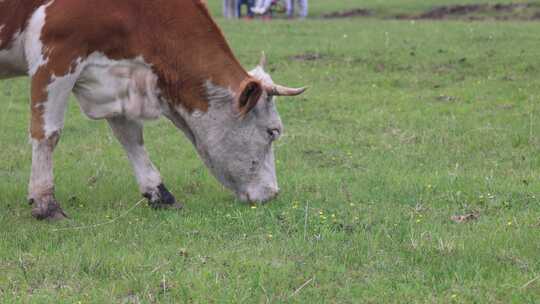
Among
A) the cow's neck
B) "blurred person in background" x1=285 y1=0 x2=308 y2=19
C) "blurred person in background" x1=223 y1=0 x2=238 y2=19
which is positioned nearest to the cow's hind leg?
the cow's neck

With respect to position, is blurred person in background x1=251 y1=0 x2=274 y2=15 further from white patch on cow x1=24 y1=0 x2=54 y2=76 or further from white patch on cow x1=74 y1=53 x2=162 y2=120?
white patch on cow x1=24 y1=0 x2=54 y2=76

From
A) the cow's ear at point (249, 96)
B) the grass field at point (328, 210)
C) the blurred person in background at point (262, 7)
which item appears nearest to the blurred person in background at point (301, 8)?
the blurred person in background at point (262, 7)

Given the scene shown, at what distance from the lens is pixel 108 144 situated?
34.7ft

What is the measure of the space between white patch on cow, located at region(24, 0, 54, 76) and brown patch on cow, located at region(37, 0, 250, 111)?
0.05 m

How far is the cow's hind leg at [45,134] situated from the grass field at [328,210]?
0.56ft

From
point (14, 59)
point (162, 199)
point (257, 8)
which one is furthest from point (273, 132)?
point (257, 8)

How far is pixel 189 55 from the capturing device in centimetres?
738

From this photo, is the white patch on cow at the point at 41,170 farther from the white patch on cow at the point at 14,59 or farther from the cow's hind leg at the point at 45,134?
the white patch on cow at the point at 14,59

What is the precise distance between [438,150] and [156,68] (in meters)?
3.64

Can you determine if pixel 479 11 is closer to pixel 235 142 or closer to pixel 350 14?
pixel 350 14

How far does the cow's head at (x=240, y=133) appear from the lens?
7.49 m

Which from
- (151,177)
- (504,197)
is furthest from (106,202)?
(504,197)

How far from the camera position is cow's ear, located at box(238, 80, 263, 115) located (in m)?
7.30

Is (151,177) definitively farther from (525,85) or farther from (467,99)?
(525,85)
